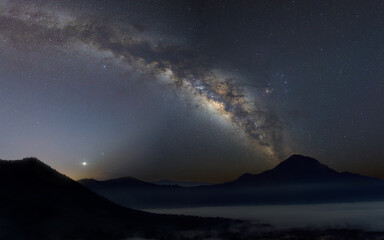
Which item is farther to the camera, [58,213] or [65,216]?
[65,216]

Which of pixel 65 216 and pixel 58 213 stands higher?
pixel 58 213

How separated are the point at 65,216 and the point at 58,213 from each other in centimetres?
256

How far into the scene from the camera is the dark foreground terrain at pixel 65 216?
11006 cm

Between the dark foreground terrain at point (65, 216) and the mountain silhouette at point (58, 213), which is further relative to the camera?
the dark foreground terrain at point (65, 216)

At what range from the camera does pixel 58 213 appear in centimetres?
12406

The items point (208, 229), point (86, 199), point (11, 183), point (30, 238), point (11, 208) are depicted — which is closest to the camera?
point (30, 238)

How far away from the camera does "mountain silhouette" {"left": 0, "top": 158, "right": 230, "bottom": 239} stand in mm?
109438

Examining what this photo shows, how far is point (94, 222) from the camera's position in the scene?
5182 inches

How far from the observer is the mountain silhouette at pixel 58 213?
10944 centimetres

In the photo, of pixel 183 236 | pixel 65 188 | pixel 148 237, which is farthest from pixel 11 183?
pixel 183 236

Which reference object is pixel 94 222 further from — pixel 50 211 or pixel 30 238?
pixel 30 238

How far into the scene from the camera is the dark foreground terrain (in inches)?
4333

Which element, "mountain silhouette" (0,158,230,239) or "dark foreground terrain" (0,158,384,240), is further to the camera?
"dark foreground terrain" (0,158,384,240)

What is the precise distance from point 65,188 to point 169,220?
47.3 meters
